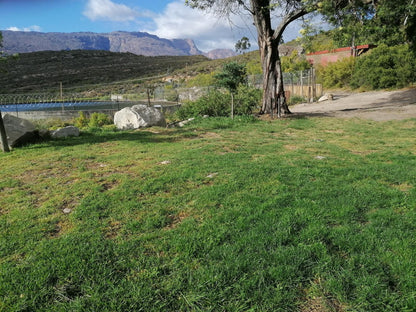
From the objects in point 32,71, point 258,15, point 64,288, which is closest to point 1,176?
point 64,288

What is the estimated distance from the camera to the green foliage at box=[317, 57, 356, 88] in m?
24.7

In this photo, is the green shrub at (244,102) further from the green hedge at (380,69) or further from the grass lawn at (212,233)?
the green hedge at (380,69)

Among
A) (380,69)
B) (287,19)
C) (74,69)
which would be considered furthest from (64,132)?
(74,69)

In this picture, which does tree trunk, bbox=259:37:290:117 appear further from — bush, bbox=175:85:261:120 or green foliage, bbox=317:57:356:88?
green foliage, bbox=317:57:356:88

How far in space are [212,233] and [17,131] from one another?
6.54 meters

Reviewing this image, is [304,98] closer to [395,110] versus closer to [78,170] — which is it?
[395,110]

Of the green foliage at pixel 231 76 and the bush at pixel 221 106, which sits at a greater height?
the green foliage at pixel 231 76

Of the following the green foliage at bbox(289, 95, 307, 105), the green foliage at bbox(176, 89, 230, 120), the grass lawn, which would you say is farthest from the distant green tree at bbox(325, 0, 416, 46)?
the green foliage at bbox(289, 95, 307, 105)

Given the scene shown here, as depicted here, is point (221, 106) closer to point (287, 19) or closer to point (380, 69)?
point (287, 19)

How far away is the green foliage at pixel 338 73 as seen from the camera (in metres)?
24.7

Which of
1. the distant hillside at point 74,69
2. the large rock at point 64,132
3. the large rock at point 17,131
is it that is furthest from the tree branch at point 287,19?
the distant hillside at point 74,69

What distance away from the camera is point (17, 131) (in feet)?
23.1

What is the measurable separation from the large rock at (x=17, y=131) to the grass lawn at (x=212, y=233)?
1822 millimetres

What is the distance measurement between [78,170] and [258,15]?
9340 millimetres
